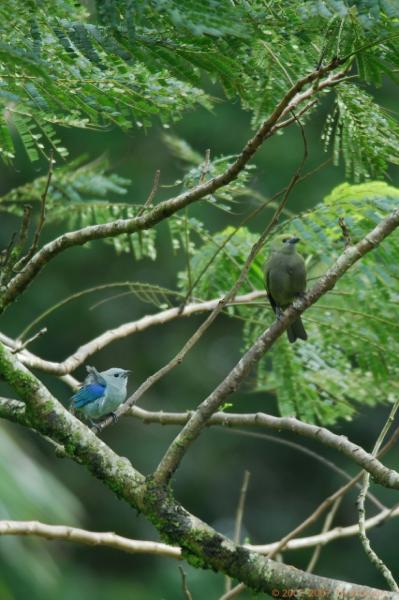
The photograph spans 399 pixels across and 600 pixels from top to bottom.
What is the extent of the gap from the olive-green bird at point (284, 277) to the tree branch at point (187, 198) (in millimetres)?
1759

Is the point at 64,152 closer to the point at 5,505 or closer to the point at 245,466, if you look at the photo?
the point at 5,505

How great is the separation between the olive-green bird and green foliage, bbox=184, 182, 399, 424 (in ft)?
0.22

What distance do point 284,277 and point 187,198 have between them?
1.99 meters

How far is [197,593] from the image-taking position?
450 inches

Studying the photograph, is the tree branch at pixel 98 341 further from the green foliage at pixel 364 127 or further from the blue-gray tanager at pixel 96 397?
the green foliage at pixel 364 127

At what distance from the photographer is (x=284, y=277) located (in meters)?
4.86

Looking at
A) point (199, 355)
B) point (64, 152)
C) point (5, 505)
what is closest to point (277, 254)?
point (64, 152)

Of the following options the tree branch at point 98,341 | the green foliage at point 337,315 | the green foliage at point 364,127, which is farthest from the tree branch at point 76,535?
the green foliage at point 364,127

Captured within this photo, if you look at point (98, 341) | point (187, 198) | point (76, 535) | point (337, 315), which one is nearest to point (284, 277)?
point (337, 315)

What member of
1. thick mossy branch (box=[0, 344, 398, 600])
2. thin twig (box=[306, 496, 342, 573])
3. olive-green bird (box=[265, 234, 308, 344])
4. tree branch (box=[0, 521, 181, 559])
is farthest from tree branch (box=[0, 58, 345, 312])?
olive-green bird (box=[265, 234, 308, 344])

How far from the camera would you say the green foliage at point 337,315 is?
4.40 metres

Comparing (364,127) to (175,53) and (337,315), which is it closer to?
(175,53)

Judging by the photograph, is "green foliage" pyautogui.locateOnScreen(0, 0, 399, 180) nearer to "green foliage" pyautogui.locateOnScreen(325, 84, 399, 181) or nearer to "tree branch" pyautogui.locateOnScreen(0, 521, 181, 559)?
"green foliage" pyautogui.locateOnScreen(325, 84, 399, 181)

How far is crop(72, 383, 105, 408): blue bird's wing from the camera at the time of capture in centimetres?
386
